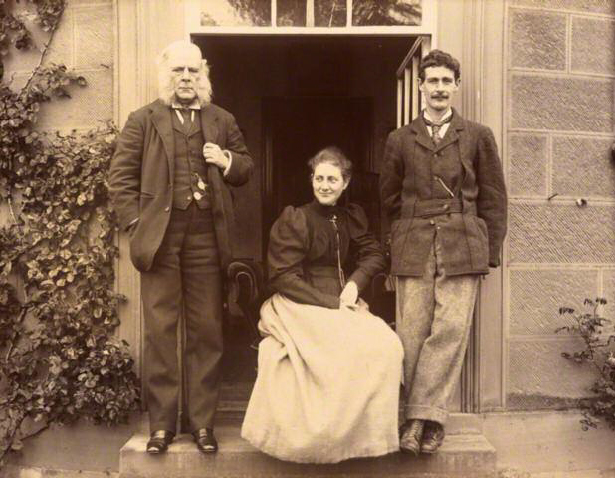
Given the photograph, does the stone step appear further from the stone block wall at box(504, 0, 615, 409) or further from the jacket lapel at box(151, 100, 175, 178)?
the jacket lapel at box(151, 100, 175, 178)

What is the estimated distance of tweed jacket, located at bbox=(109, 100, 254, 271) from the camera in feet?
11.5

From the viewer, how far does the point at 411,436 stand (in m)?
3.58

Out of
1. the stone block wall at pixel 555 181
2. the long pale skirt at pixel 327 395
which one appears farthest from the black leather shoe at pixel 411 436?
the stone block wall at pixel 555 181

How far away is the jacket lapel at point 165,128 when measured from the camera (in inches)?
140

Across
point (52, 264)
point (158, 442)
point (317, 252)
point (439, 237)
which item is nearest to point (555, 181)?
point (439, 237)

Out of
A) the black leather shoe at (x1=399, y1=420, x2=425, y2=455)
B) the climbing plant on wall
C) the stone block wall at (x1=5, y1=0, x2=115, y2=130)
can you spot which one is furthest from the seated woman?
the stone block wall at (x1=5, y1=0, x2=115, y2=130)

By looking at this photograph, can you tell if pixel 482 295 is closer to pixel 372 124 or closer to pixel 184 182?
pixel 184 182

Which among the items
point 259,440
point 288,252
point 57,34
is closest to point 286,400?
point 259,440

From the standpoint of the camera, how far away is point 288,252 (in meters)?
3.79

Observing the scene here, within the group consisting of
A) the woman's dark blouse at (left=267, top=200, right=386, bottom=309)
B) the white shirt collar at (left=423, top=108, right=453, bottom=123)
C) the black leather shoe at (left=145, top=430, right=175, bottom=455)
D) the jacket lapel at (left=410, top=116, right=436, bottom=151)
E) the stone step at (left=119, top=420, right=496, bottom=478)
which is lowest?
the stone step at (left=119, top=420, right=496, bottom=478)

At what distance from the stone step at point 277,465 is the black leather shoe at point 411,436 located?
0.09 m

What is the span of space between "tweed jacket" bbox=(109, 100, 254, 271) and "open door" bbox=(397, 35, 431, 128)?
1244mm

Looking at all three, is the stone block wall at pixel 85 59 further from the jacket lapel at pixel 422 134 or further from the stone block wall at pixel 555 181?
the stone block wall at pixel 555 181

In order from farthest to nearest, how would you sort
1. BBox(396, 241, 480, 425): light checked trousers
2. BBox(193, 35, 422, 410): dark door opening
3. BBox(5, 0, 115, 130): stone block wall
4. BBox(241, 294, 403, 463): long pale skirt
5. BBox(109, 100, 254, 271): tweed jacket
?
1. BBox(193, 35, 422, 410): dark door opening
2. BBox(5, 0, 115, 130): stone block wall
3. BBox(396, 241, 480, 425): light checked trousers
4. BBox(109, 100, 254, 271): tweed jacket
5. BBox(241, 294, 403, 463): long pale skirt
